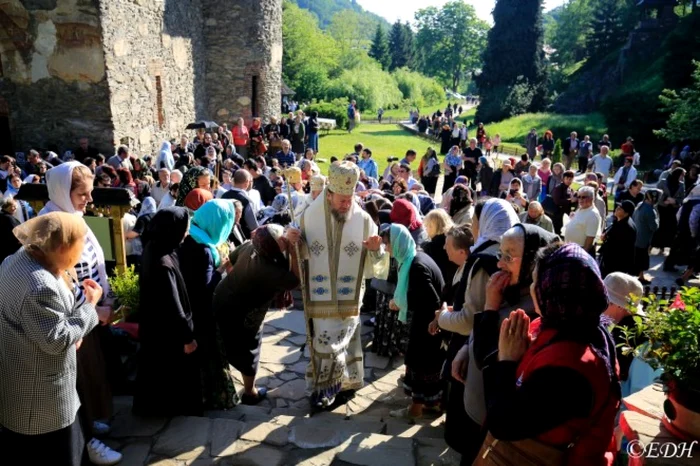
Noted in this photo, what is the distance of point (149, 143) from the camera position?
14.4 m

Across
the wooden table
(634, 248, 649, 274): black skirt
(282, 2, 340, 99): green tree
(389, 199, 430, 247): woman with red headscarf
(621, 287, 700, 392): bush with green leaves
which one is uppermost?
(282, 2, 340, 99): green tree

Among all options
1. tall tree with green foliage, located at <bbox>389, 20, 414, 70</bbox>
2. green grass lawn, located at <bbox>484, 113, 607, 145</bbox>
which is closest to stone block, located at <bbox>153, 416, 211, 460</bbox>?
green grass lawn, located at <bbox>484, 113, 607, 145</bbox>

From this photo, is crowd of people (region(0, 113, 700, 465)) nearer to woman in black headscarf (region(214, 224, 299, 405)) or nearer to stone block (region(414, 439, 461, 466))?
woman in black headscarf (region(214, 224, 299, 405))

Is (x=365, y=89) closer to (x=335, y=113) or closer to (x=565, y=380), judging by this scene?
(x=335, y=113)

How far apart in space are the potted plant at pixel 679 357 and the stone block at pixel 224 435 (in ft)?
8.80

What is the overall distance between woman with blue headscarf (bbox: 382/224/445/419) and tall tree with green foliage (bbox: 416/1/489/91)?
8807cm

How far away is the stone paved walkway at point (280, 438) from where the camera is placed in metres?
3.73

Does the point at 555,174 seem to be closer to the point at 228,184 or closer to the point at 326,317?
the point at 228,184

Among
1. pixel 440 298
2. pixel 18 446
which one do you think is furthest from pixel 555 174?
pixel 18 446

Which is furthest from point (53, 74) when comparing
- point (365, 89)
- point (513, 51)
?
point (513, 51)

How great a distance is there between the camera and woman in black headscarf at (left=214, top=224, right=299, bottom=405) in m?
4.56

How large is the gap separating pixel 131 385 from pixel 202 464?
1.39 m

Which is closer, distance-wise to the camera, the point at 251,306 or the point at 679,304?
the point at 679,304

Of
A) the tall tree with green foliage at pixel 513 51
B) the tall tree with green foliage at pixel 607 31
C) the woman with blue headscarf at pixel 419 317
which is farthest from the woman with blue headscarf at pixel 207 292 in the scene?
the tall tree with green foliage at pixel 607 31
